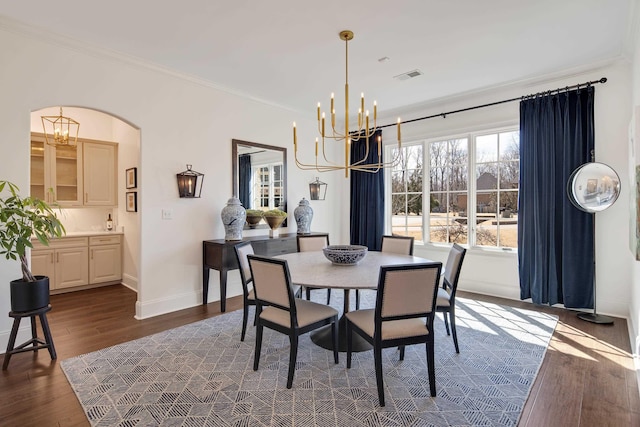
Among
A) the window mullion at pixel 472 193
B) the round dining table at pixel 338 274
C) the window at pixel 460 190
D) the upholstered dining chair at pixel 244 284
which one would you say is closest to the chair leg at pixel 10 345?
the upholstered dining chair at pixel 244 284

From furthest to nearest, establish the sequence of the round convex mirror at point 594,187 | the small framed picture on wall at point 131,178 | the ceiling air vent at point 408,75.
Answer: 1. the small framed picture on wall at point 131,178
2. the ceiling air vent at point 408,75
3. the round convex mirror at point 594,187

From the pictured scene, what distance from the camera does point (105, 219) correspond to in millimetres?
5371

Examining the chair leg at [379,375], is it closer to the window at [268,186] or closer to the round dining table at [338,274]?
the round dining table at [338,274]

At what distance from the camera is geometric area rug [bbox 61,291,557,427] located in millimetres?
1927

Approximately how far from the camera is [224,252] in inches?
151

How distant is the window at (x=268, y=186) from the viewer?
4.77 metres

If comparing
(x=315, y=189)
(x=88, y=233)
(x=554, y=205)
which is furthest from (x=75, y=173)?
(x=554, y=205)

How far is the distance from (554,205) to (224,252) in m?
3.81

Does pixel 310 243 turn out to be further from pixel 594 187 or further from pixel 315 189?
pixel 594 187

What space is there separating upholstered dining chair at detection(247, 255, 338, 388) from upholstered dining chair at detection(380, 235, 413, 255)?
1.48 m

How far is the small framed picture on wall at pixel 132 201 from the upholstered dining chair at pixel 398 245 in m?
3.57

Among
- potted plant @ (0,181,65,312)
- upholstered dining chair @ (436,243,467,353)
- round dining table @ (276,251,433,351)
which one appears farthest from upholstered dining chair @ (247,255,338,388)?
potted plant @ (0,181,65,312)

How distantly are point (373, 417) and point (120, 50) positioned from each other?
12.6ft

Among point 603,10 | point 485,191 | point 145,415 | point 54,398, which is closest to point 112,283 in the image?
point 54,398
